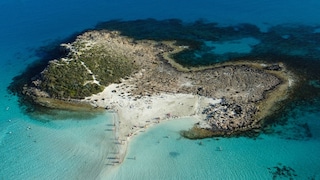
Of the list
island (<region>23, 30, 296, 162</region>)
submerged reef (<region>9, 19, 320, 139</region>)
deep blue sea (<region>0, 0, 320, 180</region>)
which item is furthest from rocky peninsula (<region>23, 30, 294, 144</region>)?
deep blue sea (<region>0, 0, 320, 180</region>)

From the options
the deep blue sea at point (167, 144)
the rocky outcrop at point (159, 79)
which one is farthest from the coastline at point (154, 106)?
the deep blue sea at point (167, 144)

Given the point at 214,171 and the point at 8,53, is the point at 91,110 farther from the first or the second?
the point at 8,53

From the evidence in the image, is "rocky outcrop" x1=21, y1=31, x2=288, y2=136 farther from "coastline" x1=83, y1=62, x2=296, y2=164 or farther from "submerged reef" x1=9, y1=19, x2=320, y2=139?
"coastline" x1=83, y1=62, x2=296, y2=164

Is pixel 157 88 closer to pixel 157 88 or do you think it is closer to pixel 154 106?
pixel 157 88

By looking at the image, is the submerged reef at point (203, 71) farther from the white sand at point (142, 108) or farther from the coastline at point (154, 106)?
the white sand at point (142, 108)

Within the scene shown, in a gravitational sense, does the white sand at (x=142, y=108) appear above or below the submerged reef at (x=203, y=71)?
below

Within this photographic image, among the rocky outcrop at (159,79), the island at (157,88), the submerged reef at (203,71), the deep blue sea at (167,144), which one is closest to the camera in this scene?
the deep blue sea at (167,144)

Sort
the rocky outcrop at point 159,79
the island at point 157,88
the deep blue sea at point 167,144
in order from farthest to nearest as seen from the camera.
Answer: the rocky outcrop at point 159,79 → the island at point 157,88 → the deep blue sea at point 167,144
